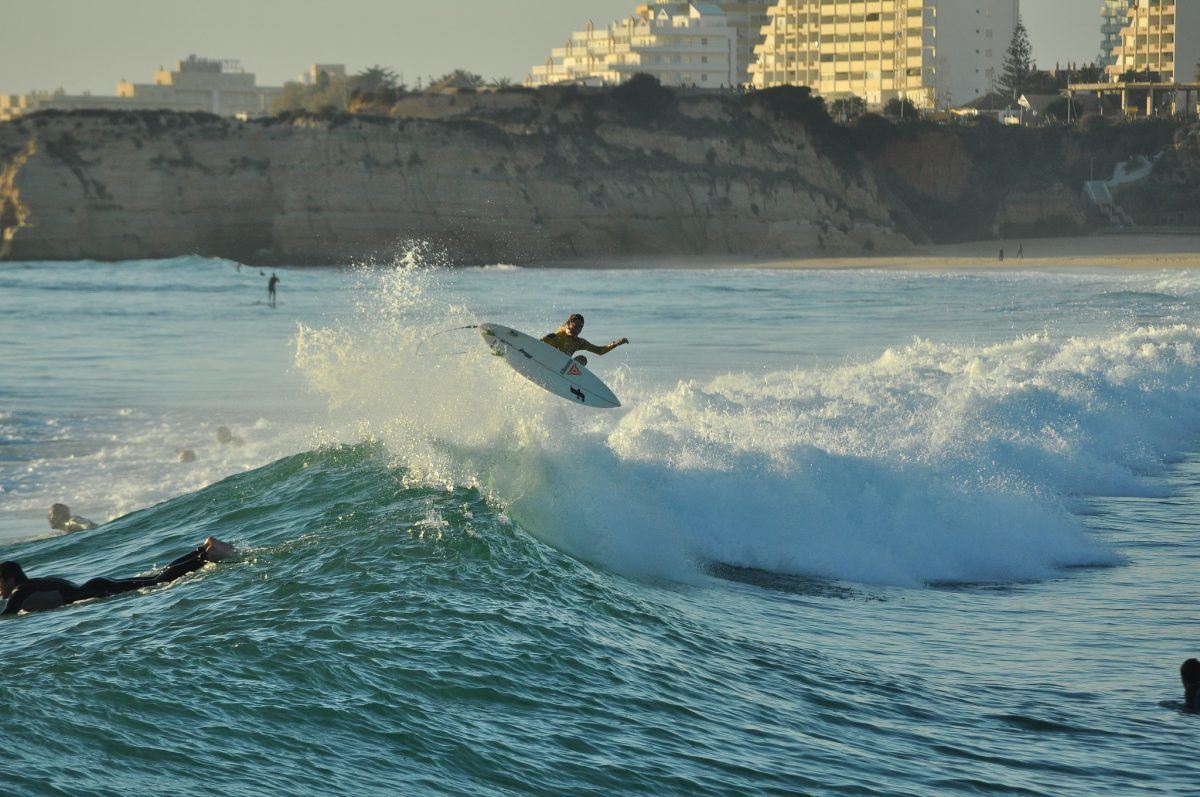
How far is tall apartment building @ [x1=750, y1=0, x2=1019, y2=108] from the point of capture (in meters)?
143

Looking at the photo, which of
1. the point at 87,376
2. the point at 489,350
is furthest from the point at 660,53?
the point at 489,350

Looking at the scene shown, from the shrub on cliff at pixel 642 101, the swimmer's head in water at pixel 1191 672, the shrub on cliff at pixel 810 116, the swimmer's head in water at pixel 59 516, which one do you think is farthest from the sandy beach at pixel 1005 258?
the swimmer's head in water at pixel 1191 672

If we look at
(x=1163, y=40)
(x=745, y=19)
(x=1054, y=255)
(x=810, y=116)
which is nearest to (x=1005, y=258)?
(x=1054, y=255)

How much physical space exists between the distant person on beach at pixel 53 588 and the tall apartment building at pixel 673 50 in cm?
14844

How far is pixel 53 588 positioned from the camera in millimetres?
10500

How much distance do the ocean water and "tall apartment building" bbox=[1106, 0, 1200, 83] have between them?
133933 millimetres

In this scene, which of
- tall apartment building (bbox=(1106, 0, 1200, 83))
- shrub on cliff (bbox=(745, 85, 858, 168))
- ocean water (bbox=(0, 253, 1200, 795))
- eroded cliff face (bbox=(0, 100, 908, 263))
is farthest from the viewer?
tall apartment building (bbox=(1106, 0, 1200, 83))

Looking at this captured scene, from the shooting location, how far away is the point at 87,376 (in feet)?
95.5

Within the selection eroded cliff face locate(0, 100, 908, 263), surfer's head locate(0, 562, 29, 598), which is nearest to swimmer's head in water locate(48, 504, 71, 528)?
surfer's head locate(0, 562, 29, 598)

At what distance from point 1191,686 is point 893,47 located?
144m

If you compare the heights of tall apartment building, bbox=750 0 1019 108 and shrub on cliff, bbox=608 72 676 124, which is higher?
tall apartment building, bbox=750 0 1019 108

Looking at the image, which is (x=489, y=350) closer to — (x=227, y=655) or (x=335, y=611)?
(x=335, y=611)

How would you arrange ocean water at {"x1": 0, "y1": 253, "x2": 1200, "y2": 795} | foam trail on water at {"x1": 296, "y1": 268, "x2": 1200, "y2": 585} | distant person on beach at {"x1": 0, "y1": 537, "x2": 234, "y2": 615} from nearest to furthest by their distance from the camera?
1. ocean water at {"x1": 0, "y1": 253, "x2": 1200, "y2": 795}
2. distant person on beach at {"x1": 0, "y1": 537, "x2": 234, "y2": 615}
3. foam trail on water at {"x1": 296, "y1": 268, "x2": 1200, "y2": 585}

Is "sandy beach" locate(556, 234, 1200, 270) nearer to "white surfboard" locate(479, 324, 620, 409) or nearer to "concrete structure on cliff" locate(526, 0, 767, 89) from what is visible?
"white surfboard" locate(479, 324, 620, 409)
